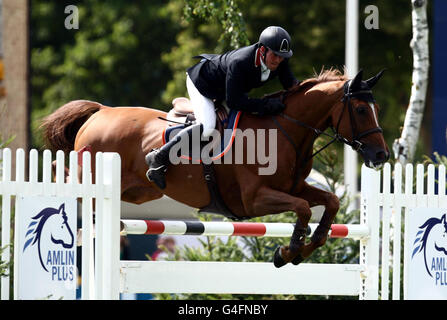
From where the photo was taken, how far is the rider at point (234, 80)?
5.80 m

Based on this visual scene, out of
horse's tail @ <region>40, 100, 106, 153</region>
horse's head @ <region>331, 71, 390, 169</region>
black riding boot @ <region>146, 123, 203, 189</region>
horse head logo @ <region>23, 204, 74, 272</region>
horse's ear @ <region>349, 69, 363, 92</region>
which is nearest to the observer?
horse head logo @ <region>23, 204, 74, 272</region>

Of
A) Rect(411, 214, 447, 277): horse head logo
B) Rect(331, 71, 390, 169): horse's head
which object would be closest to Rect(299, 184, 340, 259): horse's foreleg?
Rect(331, 71, 390, 169): horse's head

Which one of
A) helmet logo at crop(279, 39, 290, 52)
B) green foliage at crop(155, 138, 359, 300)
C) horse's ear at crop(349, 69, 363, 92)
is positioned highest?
helmet logo at crop(279, 39, 290, 52)

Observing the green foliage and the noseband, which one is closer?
the noseband

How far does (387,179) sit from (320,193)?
603 mm

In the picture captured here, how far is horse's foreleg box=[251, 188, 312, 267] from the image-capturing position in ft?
18.8

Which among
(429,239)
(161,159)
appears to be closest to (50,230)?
(161,159)

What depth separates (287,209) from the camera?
5.80 metres

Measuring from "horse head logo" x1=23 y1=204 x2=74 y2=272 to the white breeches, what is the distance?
3.93 ft

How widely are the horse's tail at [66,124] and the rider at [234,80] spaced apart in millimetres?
945

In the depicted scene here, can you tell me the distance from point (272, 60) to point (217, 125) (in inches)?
22.9

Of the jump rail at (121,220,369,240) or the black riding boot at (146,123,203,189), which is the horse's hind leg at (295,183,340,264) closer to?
the jump rail at (121,220,369,240)

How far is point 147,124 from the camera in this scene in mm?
6465

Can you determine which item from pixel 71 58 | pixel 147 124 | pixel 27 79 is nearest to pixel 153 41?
pixel 71 58
